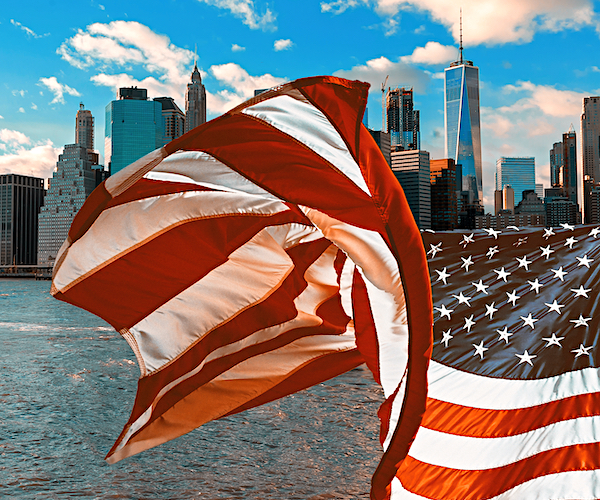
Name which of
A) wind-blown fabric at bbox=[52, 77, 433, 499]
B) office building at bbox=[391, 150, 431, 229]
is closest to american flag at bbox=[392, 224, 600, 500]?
wind-blown fabric at bbox=[52, 77, 433, 499]

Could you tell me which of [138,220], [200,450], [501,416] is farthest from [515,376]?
[200,450]

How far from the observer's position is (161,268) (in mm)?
3820

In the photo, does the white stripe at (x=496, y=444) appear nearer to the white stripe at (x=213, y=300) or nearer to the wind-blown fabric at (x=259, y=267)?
the wind-blown fabric at (x=259, y=267)

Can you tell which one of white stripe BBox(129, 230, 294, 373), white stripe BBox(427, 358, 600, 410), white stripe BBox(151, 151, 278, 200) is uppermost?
white stripe BBox(151, 151, 278, 200)

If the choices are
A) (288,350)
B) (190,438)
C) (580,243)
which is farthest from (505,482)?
(190,438)

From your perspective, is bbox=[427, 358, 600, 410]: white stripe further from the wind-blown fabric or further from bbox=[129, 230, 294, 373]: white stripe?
bbox=[129, 230, 294, 373]: white stripe

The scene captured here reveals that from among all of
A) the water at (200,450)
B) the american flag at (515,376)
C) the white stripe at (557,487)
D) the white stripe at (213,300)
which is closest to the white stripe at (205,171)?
the white stripe at (213,300)

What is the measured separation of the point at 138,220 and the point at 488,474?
2840 millimetres

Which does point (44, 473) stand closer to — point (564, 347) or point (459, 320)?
point (459, 320)

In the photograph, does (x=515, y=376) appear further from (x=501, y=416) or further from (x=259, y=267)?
(x=259, y=267)

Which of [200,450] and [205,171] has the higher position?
[205,171]

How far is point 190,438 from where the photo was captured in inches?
289

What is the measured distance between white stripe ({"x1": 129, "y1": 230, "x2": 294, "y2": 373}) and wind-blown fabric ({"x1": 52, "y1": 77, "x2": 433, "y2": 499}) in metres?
0.01

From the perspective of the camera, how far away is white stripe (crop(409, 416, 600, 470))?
3.38m
